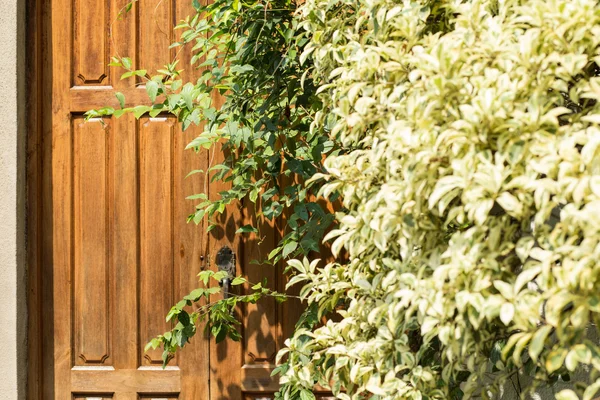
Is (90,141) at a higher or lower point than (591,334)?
higher

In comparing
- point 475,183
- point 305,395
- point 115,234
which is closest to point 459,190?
point 475,183

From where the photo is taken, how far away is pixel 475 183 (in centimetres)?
205

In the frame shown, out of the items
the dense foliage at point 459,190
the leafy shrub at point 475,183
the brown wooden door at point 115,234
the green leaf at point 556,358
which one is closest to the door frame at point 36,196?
the brown wooden door at point 115,234

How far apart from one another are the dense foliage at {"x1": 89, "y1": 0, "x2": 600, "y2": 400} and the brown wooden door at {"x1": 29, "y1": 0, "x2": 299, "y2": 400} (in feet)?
2.61

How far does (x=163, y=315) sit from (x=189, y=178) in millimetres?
666

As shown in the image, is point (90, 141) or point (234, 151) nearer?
point (234, 151)

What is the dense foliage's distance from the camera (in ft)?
6.44

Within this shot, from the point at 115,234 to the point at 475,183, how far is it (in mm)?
2289

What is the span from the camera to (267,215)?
354cm

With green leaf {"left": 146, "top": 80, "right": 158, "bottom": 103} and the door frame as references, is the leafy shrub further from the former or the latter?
the door frame
